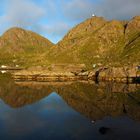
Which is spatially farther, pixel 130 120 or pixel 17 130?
pixel 130 120

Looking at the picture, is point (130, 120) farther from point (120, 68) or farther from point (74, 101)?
point (120, 68)

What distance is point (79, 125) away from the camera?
5738 centimetres

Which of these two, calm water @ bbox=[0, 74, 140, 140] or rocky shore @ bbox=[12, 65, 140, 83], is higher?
rocky shore @ bbox=[12, 65, 140, 83]

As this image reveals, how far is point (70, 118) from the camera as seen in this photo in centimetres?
6519

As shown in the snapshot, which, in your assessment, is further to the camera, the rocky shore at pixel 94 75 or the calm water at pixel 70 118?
the rocky shore at pixel 94 75

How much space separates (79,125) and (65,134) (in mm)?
8103

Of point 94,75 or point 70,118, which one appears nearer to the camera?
point 70,118

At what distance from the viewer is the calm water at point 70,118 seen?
49.5 metres

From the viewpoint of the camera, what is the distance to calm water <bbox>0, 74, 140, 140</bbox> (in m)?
49.5

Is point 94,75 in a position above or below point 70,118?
above

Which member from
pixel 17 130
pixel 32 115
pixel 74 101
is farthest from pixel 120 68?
pixel 17 130

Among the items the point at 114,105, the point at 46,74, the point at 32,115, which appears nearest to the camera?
the point at 32,115

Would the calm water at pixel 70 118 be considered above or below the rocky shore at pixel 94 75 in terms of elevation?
below

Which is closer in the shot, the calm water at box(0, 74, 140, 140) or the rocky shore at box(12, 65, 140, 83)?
the calm water at box(0, 74, 140, 140)
